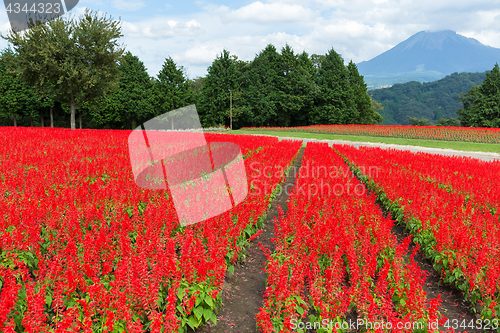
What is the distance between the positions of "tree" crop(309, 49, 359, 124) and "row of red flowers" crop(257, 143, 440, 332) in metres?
51.1

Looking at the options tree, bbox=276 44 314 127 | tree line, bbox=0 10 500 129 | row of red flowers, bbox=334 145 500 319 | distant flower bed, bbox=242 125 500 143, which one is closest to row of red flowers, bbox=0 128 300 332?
row of red flowers, bbox=334 145 500 319

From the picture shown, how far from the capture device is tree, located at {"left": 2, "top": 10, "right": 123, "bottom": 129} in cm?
2502

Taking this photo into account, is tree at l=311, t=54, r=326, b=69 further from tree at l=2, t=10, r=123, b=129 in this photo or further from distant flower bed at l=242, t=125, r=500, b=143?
tree at l=2, t=10, r=123, b=129

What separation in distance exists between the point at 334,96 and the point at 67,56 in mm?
45351

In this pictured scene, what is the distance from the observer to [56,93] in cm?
2666

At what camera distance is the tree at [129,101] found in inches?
2142

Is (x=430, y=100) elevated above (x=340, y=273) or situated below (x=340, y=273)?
above

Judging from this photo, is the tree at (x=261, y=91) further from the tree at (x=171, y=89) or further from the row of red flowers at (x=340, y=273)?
the row of red flowers at (x=340, y=273)

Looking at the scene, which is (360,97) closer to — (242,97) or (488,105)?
(488,105)

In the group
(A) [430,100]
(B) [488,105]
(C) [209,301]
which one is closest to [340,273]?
(C) [209,301]

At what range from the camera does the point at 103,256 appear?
13.5ft

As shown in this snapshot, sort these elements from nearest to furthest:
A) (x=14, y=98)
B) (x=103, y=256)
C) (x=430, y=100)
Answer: (x=103, y=256)
(x=14, y=98)
(x=430, y=100)

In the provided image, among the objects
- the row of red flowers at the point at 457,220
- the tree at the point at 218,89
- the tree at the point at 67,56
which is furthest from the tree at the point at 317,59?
the row of red flowers at the point at 457,220

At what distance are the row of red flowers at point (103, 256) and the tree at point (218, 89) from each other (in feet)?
167
